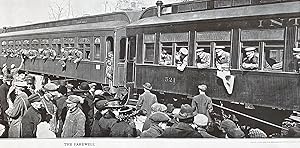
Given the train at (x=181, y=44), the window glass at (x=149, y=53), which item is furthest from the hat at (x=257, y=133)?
the window glass at (x=149, y=53)

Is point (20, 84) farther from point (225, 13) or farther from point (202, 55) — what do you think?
point (225, 13)

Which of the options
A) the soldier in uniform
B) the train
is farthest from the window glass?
the soldier in uniform

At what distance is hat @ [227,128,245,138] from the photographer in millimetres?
1325

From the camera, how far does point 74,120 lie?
133 cm

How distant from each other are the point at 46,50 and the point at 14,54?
124 millimetres

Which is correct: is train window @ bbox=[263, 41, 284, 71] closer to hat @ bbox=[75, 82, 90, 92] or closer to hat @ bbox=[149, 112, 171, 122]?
hat @ bbox=[149, 112, 171, 122]

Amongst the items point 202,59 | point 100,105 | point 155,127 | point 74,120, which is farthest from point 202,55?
point 74,120

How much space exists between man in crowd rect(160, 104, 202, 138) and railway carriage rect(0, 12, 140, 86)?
0.26m

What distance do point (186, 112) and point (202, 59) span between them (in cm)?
21

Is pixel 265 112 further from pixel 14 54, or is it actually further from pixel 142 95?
pixel 14 54

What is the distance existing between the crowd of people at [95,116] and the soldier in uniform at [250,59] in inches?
7.0

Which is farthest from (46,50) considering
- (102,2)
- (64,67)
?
(102,2)

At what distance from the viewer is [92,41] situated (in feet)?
4.67

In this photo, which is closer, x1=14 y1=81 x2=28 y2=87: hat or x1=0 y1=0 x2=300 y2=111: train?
x1=0 y1=0 x2=300 y2=111: train
